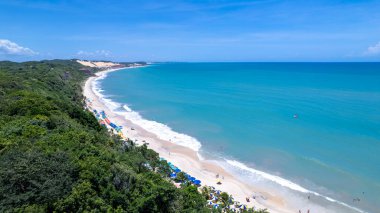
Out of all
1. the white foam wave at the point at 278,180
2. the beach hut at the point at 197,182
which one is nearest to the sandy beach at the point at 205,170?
the beach hut at the point at 197,182

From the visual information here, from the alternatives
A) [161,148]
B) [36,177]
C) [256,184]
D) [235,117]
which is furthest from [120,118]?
[36,177]

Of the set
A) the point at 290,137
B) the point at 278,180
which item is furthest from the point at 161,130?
the point at 278,180

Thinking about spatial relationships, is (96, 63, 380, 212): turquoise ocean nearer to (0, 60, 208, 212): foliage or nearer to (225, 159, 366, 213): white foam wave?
(225, 159, 366, 213): white foam wave

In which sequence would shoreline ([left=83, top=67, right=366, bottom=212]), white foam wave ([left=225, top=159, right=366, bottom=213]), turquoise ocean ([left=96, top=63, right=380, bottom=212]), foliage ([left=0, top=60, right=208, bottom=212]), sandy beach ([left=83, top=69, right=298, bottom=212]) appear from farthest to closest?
turquoise ocean ([left=96, top=63, right=380, bottom=212]), white foam wave ([left=225, top=159, right=366, bottom=213]), sandy beach ([left=83, top=69, right=298, bottom=212]), shoreline ([left=83, top=67, right=366, bottom=212]), foliage ([left=0, top=60, right=208, bottom=212])

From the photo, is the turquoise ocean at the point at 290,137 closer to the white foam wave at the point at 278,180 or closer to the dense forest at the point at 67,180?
the white foam wave at the point at 278,180

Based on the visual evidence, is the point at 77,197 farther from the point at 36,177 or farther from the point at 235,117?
the point at 235,117

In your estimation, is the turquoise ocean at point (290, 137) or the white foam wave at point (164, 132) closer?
the turquoise ocean at point (290, 137)

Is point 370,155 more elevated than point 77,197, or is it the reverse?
point 77,197

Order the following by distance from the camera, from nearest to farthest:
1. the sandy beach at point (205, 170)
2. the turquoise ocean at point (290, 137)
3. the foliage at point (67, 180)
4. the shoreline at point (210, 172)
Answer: the foliage at point (67, 180)
the shoreline at point (210, 172)
the sandy beach at point (205, 170)
the turquoise ocean at point (290, 137)

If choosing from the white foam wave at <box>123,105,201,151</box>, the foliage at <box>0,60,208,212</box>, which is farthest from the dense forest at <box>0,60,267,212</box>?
the white foam wave at <box>123,105,201,151</box>
